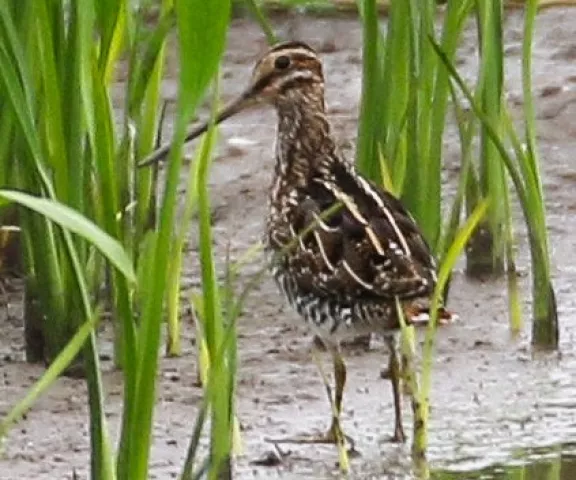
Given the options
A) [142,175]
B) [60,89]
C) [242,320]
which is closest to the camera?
[60,89]

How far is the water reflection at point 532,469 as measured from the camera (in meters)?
4.53

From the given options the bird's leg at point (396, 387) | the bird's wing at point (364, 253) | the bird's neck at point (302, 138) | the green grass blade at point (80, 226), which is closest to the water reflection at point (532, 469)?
the bird's leg at point (396, 387)

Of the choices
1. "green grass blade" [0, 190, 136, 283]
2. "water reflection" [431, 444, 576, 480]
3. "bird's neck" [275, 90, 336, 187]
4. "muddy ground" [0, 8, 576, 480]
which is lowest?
"water reflection" [431, 444, 576, 480]

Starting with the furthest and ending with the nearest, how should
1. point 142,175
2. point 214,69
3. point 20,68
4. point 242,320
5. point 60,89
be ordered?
point 242,320 → point 142,175 → point 60,89 → point 20,68 → point 214,69

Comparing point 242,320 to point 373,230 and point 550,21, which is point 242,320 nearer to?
point 373,230

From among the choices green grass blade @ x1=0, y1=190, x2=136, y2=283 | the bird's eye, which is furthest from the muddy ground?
green grass blade @ x1=0, y1=190, x2=136, y2=283

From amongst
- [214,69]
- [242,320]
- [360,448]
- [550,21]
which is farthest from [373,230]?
[550,21]

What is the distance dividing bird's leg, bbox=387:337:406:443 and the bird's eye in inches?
33.3

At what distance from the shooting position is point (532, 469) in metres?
4.60

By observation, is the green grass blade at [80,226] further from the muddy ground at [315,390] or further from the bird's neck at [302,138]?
the bird's neck at [302,138]

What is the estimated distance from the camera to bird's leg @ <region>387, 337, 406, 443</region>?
185 inches

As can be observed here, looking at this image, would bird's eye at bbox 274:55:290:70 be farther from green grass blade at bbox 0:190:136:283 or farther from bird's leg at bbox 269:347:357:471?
green grass blade at bbox 0:190:136:283

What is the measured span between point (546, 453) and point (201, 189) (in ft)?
4.57

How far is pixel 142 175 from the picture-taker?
202 inches
